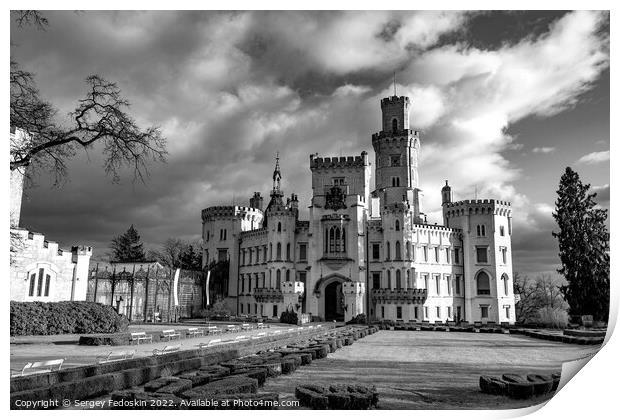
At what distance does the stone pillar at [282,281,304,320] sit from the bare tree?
1381 inches

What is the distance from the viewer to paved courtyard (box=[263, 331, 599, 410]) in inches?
369

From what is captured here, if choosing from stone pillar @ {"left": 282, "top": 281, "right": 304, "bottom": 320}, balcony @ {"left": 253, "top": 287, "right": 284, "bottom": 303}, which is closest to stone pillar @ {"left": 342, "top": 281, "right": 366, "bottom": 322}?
stone pillar @ {"left": 282, "top": 281, "right": 304, "bottom": 320}

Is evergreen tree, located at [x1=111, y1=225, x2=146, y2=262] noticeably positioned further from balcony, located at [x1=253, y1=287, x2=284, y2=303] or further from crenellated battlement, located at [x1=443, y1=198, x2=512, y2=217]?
crenellated battlement, located at [x1=443, y1=198, x2=512, y2=217]

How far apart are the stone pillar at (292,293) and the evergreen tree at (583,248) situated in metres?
27.5

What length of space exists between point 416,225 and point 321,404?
41817 mm

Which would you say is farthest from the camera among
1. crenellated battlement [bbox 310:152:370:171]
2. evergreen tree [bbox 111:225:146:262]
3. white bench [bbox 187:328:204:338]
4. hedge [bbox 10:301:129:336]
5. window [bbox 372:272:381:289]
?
crenellated battlement [bbox 310:152:370:171]

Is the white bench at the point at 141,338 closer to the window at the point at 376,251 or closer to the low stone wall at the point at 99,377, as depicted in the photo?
the low stone wall at the point at 99,377

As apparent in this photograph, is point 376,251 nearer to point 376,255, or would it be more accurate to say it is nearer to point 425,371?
point 376,255

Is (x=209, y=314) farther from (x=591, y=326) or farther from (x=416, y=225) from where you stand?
(x=591, y=326)

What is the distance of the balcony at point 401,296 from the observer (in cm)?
4456

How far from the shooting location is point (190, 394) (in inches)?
324

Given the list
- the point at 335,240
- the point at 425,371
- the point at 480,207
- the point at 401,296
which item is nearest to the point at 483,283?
the point at 480,207

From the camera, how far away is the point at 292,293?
149ft

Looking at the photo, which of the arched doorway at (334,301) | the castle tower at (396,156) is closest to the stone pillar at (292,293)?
the arched doorway at (334,301)
